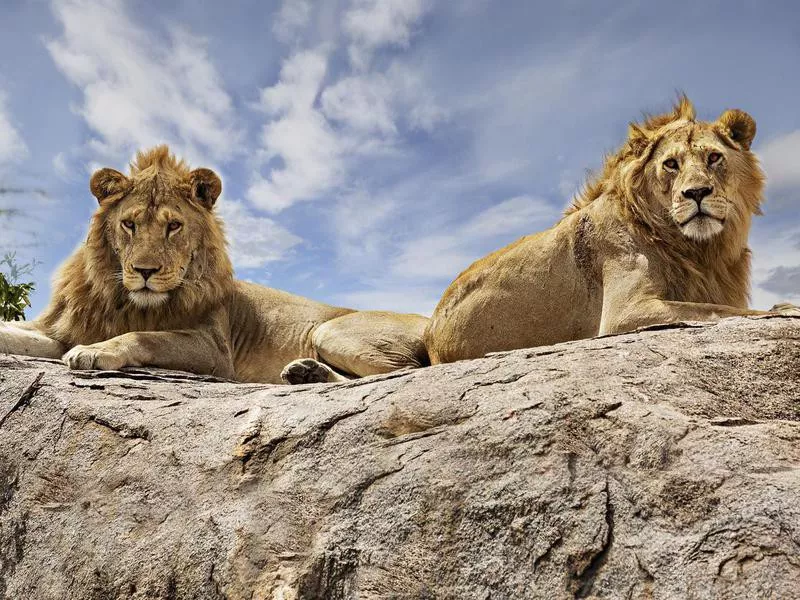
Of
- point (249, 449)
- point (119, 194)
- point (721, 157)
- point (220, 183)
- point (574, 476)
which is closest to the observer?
point (574, 476)

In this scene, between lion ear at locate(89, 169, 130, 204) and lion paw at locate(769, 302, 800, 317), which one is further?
lion ear at locate(89, 169, 130, 204)

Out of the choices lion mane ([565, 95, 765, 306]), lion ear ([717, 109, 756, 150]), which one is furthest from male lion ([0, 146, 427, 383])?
lion ear ([717, 109, 756, 150])

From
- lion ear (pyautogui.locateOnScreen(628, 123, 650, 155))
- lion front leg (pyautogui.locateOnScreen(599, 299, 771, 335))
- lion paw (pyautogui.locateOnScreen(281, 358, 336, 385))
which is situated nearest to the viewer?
lion front leg (pyautogui.locateOnScreen(599, 299, 771, 335))

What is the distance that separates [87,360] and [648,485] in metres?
3.09

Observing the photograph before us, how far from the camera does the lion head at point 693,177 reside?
12.4ft

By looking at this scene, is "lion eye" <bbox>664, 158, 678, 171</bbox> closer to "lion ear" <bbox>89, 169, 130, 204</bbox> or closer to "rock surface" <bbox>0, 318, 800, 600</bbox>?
"rock surface" <bbox>0, 318, 800, 600</bbox>

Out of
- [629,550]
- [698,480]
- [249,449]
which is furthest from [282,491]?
[698,480]

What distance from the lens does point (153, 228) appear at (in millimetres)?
4621

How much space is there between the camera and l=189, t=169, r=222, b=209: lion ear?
507 cm

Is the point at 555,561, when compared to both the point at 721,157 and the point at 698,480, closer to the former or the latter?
the point at 698,480

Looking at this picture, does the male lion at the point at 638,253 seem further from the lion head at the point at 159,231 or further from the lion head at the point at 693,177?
the lion head at the point at 159,231

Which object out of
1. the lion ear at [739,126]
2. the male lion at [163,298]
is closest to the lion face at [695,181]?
the lion ear at [739,126]

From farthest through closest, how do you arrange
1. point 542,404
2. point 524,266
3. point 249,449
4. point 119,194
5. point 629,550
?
point 119,194, point 524,266, point 249,449, point 542,404, point 629,550

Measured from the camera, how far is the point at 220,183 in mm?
Result: 5191
